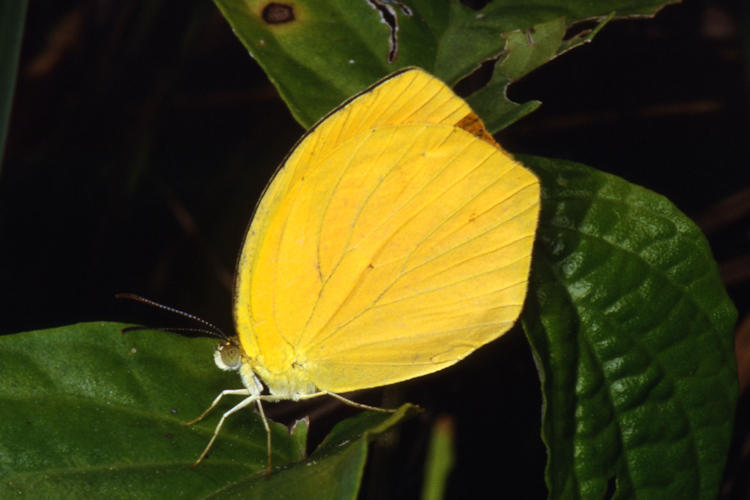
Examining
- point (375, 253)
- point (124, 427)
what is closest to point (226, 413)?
point (124, 427)

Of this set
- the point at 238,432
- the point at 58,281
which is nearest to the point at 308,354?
the point at 238,432

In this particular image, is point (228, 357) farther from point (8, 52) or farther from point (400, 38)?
point (8, 52)

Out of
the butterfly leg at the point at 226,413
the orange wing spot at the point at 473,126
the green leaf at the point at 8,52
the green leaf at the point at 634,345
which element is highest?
the green leaf at the point at 8,52

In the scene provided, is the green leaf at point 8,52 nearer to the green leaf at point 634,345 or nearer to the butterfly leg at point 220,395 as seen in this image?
the butterfly leg at point 220,395

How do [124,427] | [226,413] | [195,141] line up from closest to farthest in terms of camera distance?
[124,427]
[226,413]
[195,141]

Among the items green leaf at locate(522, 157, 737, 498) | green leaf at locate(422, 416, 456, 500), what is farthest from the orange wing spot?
green leaf at locate(422, 416, 456, 500)

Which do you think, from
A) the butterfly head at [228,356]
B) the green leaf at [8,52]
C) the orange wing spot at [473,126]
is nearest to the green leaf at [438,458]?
the butterfly head at [228,356]

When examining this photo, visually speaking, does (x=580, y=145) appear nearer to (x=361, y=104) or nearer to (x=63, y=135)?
(x=361, y=104)
